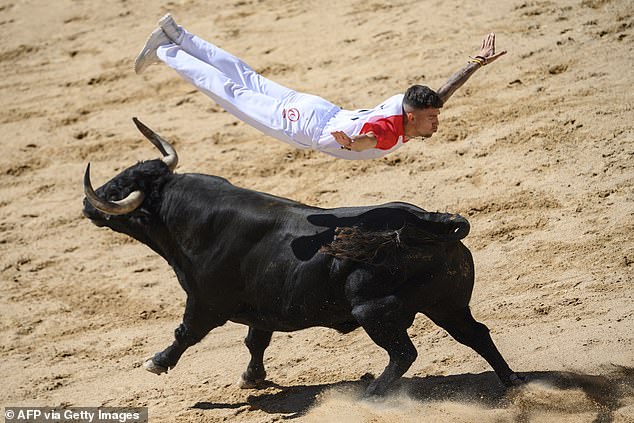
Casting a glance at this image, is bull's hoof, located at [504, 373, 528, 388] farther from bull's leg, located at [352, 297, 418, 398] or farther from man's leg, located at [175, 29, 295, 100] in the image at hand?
man's leg, located at [175, 29, 295, 100]

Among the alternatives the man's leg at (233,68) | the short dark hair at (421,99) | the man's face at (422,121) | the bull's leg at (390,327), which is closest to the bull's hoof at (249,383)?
the bull's leg at (390,327)

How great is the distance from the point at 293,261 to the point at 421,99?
4.52 ft

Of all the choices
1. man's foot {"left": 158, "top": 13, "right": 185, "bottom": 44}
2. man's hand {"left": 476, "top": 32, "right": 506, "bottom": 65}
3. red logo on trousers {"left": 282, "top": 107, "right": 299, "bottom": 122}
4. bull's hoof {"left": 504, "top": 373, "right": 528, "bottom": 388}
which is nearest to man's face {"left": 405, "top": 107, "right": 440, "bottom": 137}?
man's hand {"left": 476, "top": 32, "right": 506, "bottom": 65}

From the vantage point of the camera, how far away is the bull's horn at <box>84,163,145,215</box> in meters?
7.00

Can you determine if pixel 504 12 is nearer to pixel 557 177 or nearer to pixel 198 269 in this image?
pixel 557 177

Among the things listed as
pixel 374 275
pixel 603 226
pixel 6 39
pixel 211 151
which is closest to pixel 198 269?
Result: pixel 374 275

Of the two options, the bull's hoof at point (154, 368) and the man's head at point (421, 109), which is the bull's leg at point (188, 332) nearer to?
the bull's hoof at point (154, 368)

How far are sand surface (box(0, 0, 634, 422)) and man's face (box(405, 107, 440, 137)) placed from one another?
5.84ft

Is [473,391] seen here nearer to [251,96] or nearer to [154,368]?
[154,368]

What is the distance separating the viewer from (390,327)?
6.48 metres

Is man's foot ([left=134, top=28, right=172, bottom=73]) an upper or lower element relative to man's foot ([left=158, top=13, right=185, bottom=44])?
lower

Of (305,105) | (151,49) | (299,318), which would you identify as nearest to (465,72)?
(305,105)

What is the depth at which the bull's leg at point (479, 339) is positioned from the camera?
677cm

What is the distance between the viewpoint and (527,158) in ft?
32.6
